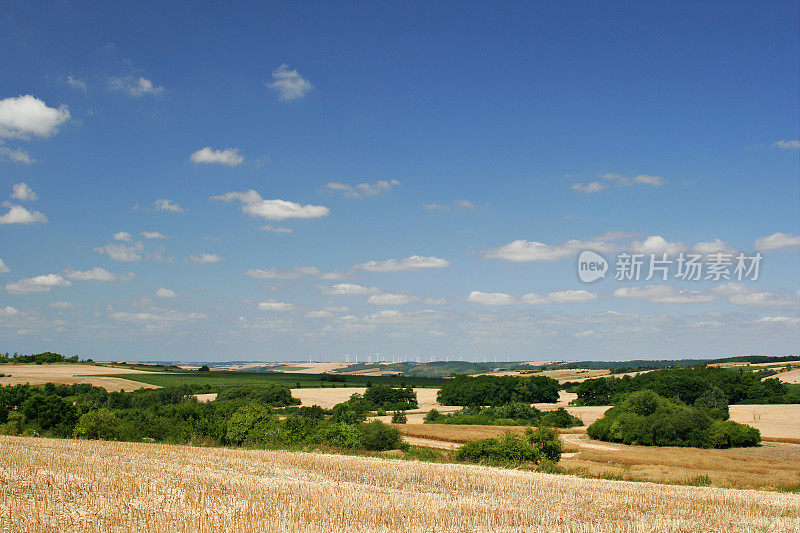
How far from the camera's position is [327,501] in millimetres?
20703

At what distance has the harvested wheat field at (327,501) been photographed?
1727 centimetres

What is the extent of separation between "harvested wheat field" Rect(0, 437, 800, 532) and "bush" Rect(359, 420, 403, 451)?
27713mm

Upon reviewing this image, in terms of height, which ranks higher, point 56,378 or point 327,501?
point 327,501

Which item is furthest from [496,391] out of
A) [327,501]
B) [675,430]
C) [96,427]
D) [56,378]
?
[327,501]

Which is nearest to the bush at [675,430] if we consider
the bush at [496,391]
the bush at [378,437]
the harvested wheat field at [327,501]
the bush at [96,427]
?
the bush at [378,437]

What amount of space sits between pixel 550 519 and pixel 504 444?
30.8 m

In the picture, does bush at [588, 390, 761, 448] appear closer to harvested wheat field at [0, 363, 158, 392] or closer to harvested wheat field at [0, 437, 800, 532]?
harvested wheat field at [0, 437, 800, 532]

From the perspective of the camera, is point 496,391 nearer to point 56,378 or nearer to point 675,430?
point 675,430

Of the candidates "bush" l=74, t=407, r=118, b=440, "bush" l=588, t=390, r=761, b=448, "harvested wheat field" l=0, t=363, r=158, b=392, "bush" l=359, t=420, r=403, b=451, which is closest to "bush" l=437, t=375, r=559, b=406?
"bush" l=588, t=390, r=761, b=448

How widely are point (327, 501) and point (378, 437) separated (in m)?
39.5

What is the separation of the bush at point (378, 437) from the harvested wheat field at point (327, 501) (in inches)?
1091

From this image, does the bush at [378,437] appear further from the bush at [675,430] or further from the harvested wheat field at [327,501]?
the bush at [675,430]

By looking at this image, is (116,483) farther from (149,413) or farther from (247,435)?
(149,413)

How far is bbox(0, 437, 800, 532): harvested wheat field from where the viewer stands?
1727 cm
